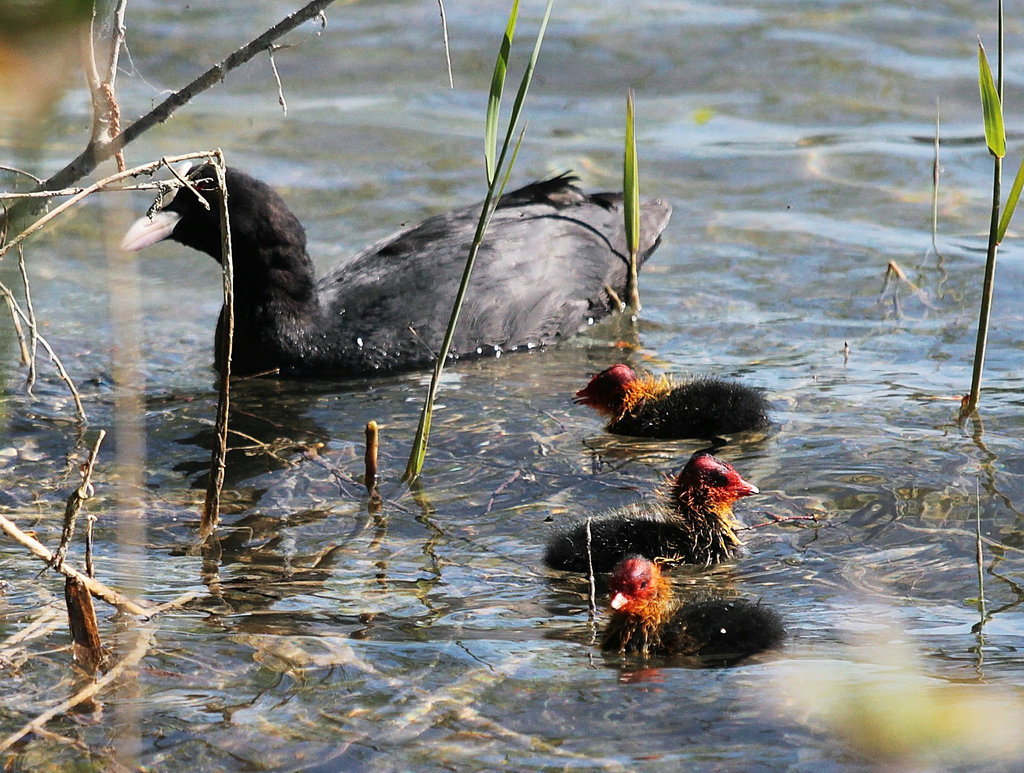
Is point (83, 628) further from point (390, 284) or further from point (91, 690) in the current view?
point (390, 284)

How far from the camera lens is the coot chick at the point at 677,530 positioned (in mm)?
3783

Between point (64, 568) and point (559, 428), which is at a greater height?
point (64, 568)

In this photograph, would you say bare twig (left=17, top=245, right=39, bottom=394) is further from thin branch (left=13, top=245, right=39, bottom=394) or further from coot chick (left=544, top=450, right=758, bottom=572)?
coot chick (left=544, top=450, right=758, bottom=572)

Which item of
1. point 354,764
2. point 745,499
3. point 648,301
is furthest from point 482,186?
point 354,764

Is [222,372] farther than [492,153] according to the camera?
No

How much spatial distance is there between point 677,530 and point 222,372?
1.33 metres

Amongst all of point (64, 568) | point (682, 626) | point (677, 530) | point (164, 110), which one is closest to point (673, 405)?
point (677, 530)

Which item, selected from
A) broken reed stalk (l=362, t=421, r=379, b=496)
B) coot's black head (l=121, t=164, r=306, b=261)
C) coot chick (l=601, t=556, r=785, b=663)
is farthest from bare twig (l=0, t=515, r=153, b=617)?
coot's black head (l=121, t=164, r=306, b=261)

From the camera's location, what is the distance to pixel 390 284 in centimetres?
650

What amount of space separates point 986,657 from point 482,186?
19.8 ft

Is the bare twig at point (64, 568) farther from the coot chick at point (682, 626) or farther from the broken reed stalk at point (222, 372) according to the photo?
the coot chick at point (682, 626)

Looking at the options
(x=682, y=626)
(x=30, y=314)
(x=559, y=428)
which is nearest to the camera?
(x=30, y=314)

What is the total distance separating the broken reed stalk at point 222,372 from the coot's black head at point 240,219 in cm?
244

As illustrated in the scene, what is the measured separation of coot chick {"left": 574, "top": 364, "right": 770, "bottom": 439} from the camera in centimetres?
488
